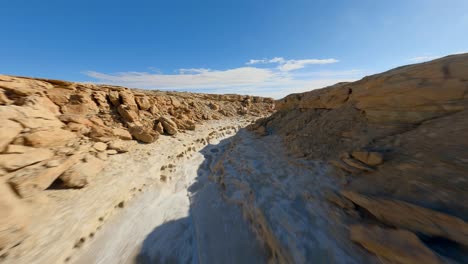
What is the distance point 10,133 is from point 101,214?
4.08m

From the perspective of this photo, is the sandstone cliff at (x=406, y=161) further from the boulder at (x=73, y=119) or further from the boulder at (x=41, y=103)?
the boulder at (x=41, y=103)

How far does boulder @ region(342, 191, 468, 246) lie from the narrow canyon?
0.04 ft

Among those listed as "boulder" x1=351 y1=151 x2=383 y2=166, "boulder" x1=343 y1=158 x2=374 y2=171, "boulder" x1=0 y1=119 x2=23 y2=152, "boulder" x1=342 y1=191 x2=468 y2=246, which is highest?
"boulder" x1=0 y1=119 x2=23 y2=152

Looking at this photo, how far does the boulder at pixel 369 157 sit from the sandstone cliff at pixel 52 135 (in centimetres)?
792

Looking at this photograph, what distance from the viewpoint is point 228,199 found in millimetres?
4961

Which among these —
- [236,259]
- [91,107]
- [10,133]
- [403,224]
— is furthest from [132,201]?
[91,107]

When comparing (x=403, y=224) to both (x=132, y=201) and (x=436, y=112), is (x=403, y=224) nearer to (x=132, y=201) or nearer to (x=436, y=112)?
(x=436, y=112)

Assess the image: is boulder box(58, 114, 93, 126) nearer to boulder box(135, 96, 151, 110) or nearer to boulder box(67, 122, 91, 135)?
boulder box(67, 122, 91, 135)

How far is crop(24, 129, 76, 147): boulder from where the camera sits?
5.41m

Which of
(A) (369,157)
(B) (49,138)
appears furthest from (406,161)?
(B) (49,138)

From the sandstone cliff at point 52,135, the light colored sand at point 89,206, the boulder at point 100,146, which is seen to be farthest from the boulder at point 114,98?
the light colored sand at point 89,206

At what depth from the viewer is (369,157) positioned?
391 cm

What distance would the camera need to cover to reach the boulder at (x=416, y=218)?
2139mm

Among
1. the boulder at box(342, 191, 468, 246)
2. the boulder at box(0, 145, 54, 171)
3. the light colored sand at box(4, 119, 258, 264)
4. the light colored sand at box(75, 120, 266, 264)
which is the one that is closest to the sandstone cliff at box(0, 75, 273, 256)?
the boulder at box(0, 145, 54, 171)
